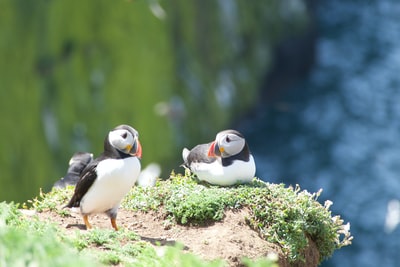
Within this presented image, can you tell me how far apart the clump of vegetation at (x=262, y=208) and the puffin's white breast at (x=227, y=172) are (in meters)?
0.08

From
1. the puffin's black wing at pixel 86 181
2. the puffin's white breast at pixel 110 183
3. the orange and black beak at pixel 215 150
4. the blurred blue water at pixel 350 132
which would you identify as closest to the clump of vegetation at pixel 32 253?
the puffin's white breast at pixel 110 183

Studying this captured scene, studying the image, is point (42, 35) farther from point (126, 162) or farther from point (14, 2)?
point (126, 162)

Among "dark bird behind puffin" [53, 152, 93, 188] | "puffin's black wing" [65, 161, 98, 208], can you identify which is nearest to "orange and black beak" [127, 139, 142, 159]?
"puffin's black wing" [65, 161, 98, 208]

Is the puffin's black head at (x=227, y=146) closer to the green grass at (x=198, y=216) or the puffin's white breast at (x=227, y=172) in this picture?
the puffin's white breast at (x=227, y=172)

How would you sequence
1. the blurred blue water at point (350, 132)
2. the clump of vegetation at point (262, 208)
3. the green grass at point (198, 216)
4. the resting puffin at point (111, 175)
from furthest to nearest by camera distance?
1. the blurred blue water at point (350, 132)
2. the clump of vegetation at point (262, 208)
3. the resting puffin at point (111, 175)
4. the green grass at point (198, 216)

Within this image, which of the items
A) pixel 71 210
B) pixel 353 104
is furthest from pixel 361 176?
pixel 71 210

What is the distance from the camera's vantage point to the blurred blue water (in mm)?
22750

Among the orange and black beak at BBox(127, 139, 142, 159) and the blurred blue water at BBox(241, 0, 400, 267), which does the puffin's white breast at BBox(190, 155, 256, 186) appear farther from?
the blurred blue water at BBox(241, 0, 400, 267)

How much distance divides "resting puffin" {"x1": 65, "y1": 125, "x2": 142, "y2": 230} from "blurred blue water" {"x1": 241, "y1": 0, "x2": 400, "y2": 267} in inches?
539

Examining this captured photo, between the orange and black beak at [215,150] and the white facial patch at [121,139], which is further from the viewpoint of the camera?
the orange and black beak at [215,150]

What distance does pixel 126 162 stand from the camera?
27.1 ft

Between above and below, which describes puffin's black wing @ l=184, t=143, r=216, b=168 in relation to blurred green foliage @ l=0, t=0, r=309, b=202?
below

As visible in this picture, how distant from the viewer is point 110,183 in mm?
8227

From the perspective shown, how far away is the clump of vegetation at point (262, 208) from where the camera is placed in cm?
865
